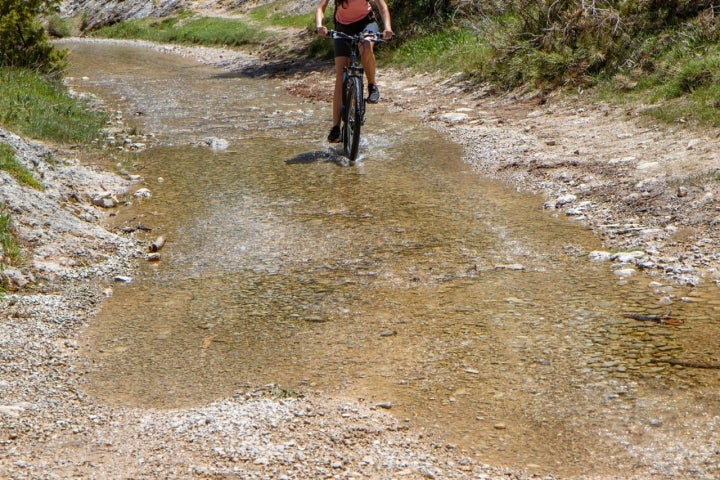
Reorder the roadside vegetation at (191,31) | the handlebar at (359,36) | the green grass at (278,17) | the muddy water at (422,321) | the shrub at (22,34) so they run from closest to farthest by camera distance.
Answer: the muddy water at (422,321) < the handlebar at (359,36) < the shrub at (22,34) < the green grass at (278,17) < the roadside vegetation at (191,31)

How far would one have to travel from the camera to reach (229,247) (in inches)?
258

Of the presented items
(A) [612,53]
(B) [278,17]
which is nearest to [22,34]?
(A) [612,53]

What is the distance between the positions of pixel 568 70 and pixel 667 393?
28.3ft

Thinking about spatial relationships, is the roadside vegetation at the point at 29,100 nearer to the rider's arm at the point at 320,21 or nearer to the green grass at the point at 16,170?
the green grass at the point at 16,170

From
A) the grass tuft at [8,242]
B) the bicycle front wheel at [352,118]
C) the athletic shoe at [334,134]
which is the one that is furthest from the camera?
the athletic shoe at [334,134]

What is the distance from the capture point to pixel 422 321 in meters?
5.05

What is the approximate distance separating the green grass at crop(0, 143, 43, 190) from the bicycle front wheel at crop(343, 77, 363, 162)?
10.9ft

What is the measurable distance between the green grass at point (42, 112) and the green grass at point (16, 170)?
281 cm

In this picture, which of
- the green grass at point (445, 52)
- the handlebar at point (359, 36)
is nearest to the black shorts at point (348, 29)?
the handlebar at point (359, 36)

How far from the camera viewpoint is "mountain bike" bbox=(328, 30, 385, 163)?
29.2ft

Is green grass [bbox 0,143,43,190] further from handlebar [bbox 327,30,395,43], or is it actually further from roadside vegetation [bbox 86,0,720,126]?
roadside vegetation [bbox 86,0,720,126]

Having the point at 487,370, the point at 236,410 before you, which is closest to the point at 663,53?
the point at 487,370

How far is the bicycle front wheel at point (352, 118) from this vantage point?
901 cm

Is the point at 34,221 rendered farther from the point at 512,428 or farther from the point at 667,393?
the point at 667,393
